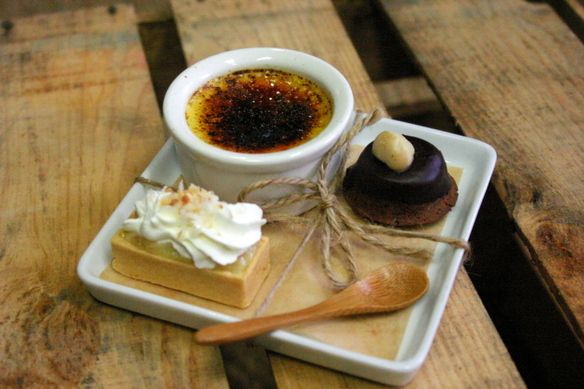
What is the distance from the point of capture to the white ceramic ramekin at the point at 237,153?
3.60 feet

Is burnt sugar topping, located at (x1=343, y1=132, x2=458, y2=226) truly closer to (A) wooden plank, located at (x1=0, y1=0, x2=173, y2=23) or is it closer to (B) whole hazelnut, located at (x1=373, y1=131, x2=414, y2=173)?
(B) whole hazelnut, located at (x1=373, y1=131, x2=414, y2=173)

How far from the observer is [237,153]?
110 cm

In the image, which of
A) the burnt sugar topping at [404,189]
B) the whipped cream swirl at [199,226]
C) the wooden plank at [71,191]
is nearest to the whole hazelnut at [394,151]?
the burnt sugar topping at [404,189]

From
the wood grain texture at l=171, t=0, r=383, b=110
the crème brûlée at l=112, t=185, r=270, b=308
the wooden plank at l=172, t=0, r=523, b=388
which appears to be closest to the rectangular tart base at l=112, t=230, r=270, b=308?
the crème brûlée at l=112, t=185, r=270, b=308

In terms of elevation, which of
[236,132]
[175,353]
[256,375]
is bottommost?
[256,375]

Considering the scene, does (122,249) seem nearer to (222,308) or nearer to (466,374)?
(222,308)

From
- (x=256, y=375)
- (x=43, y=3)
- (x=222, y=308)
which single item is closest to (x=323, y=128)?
(x=222, y=308)

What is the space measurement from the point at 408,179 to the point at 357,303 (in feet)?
0.73

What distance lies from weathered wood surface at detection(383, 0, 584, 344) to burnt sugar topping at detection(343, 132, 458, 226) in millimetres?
178

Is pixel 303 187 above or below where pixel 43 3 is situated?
above

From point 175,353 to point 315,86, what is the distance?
1.71 feet

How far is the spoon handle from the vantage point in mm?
930

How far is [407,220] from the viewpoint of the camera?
115 cm

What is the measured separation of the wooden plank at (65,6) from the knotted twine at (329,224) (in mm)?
899
